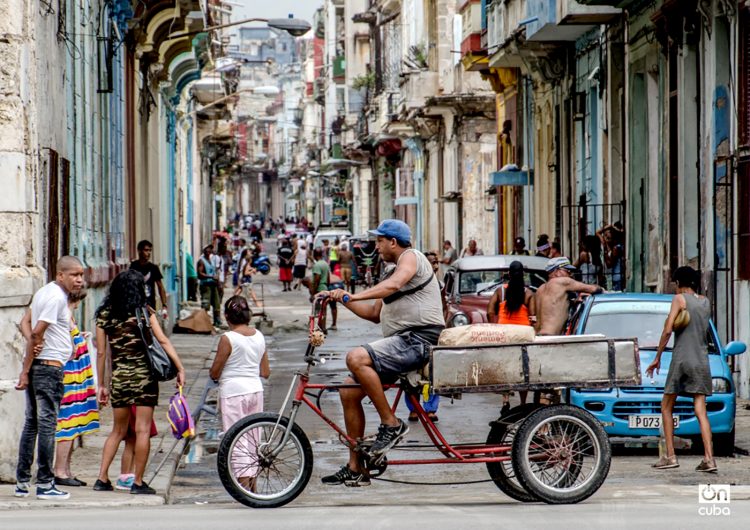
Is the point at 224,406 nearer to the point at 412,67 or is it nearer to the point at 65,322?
the point at 65,322

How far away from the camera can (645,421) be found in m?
13.7

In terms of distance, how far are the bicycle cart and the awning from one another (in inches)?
912

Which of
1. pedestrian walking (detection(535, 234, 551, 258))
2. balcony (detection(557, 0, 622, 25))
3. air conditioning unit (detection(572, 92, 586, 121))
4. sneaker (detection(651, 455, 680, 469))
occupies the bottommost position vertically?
sneaker (detection(651, 455, 680, 469))

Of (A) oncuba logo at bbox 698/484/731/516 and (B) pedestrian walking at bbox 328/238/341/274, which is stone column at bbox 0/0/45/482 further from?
(B) pedestrian walking at bbox 328/238/341/274

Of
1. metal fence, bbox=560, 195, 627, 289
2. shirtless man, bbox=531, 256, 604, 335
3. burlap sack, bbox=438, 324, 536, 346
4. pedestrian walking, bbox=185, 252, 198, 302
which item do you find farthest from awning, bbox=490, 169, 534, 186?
burlap sack, bbox=438, 324, 536, 346

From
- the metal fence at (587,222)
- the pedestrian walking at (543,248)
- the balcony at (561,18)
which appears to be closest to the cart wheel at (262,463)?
the metal fence at (587,222)

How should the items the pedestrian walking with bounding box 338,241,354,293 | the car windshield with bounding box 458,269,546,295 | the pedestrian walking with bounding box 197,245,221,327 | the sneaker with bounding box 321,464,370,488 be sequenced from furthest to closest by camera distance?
the pedestrian walking with bounding box 338,241,354,293 → the pedestrian walking with bounding box 197,245,221,327 → the car windshield with bounding box 458,269,546,295 → the sneaker with bounding box 321,464,370,488

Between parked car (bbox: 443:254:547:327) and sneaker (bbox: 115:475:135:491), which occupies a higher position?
parked car (bbox: 443:254:547:327)

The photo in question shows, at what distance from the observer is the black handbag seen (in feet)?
36.2

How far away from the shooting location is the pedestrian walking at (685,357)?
41.5 feet

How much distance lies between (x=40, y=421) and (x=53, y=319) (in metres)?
0.70

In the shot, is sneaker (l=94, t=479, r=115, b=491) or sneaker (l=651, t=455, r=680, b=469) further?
sneaker (l=651, t=455, r=680, b=469)

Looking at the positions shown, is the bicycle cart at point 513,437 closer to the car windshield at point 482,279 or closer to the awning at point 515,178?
the car windshield at point 482,279

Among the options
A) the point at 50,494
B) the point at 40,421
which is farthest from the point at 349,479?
the point at 40,421
